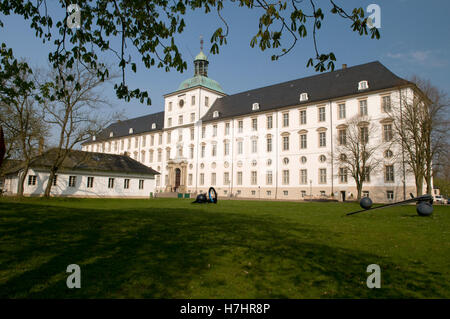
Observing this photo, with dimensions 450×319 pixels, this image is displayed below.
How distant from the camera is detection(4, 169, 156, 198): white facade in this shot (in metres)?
34.9

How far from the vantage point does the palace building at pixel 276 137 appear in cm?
3811

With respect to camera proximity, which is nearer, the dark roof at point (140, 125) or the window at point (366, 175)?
the window at point (366, 175)

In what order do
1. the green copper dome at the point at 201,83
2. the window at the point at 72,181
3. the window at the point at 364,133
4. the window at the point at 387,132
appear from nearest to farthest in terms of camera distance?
the window at the point at 387,132 → the window at the point at 72,181 → the window at the point at 364,133 → the green copper dome at the point at 201,83

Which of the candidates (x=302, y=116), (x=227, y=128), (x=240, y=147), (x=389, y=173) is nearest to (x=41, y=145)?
(x=240, y=147)

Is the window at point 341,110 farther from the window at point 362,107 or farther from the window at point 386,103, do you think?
the window at point 386,103

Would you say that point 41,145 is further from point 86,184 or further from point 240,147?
point 240,147

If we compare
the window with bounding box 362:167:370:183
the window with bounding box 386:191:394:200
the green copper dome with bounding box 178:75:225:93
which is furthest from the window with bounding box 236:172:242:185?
the window with bounding box 386:191:394:200

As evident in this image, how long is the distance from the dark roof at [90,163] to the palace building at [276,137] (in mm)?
4143

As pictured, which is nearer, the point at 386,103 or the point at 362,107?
the point at 386,103

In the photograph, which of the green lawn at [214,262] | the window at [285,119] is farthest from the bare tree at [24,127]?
the window at [285,119]

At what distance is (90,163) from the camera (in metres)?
39.7

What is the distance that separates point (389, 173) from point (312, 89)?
17.0 meters

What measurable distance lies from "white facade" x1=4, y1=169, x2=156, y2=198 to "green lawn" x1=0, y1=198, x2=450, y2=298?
94.4 feet

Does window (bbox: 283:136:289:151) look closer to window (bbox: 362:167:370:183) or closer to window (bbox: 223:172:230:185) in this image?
window (bbox: 223:172:230:185)
